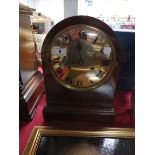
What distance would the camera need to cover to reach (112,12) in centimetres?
547

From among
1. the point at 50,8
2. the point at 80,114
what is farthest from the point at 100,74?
the point at 50,8

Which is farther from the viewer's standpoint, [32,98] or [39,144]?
[32,98]

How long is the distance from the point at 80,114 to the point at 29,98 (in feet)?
1.01

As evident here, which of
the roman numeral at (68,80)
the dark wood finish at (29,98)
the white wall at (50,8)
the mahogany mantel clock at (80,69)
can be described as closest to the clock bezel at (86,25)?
the mahogany mantel clock at (80,69)

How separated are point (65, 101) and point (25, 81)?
264mm

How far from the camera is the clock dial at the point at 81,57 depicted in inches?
42.5

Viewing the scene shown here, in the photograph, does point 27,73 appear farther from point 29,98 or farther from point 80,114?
point 80,114

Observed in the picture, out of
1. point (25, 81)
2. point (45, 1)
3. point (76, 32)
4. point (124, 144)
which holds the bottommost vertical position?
point (124, 144)

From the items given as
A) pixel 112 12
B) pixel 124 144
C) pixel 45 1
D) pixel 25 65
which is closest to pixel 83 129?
pixel 124 144

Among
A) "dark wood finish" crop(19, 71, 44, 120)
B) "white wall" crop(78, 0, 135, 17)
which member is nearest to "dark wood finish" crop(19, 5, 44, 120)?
"dark wood finish" crop(19, 71, 44, 120)

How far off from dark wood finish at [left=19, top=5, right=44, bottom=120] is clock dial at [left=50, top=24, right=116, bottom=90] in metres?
0.19

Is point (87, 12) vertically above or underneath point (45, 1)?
underneath
